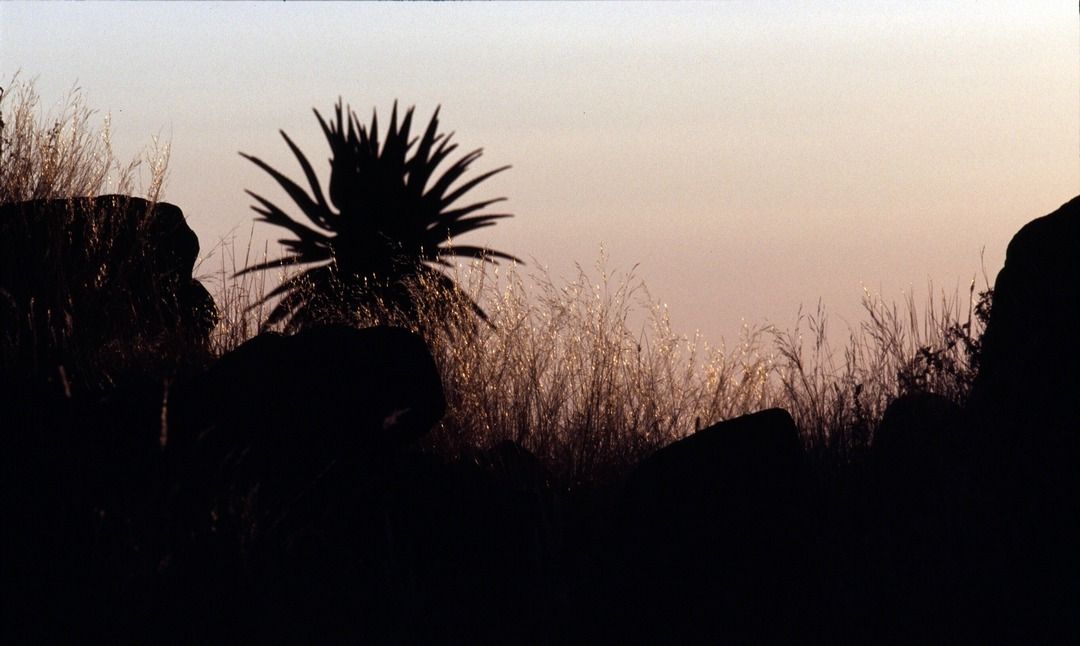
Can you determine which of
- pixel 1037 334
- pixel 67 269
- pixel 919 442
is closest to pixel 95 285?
pixel 67 269

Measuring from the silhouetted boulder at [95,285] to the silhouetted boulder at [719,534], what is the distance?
3.03 m

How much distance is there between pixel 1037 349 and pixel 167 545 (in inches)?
137

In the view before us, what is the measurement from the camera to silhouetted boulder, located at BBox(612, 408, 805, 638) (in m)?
4.90

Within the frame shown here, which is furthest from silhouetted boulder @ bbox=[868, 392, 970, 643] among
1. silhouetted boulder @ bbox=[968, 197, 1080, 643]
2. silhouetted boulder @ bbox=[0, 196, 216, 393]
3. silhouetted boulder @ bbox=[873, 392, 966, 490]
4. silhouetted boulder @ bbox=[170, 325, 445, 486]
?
silhouetted boulder @ bbox=[0, 196, 216, 393]

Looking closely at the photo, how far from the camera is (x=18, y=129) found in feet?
26.2

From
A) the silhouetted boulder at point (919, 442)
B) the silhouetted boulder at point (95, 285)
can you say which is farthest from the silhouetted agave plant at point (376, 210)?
the silhouetted boulder at point (919, 442)

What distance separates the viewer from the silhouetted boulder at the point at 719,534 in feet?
16.1

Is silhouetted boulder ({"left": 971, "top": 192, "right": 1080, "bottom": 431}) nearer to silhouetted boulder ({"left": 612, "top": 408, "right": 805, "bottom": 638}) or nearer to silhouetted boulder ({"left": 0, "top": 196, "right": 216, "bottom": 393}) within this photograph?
silhouetted boulder ({"left": 612, "top": 408, "right": 805, "bottom": 638})

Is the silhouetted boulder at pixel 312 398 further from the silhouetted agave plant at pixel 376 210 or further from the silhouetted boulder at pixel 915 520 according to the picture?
the silhouetted agave plant at pixel 376 210

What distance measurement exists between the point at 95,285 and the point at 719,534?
404 centimetres

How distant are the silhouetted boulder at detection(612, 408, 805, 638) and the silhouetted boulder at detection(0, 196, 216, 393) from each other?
3.03 meters

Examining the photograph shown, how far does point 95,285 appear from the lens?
711 centimetres

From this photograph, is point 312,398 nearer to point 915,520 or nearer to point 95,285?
point 95,285

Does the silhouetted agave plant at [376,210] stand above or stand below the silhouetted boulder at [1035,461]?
above
